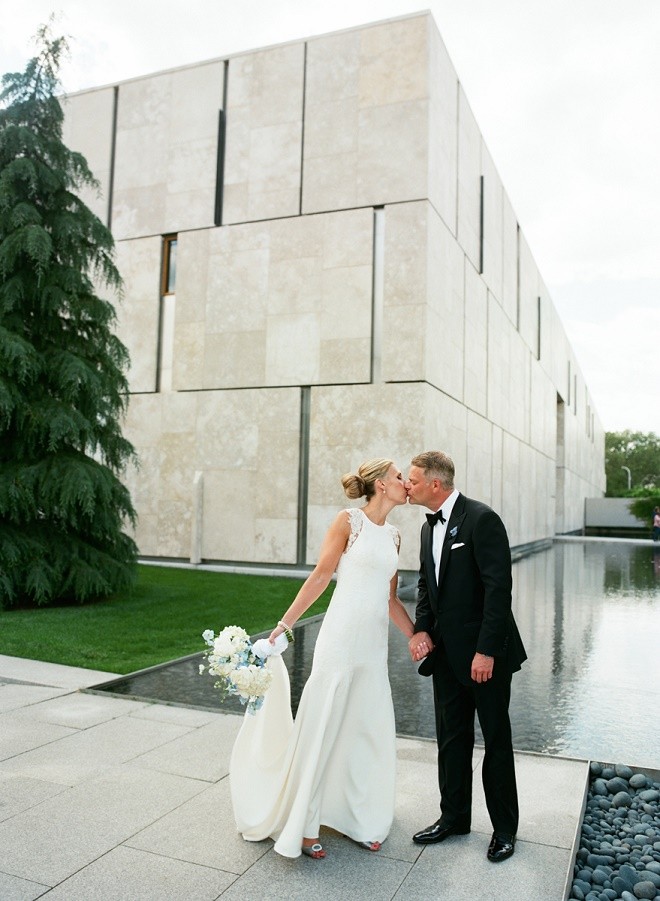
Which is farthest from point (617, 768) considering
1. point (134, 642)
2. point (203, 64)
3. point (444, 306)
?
point (203, 64)

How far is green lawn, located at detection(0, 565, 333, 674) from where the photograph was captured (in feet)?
26.8

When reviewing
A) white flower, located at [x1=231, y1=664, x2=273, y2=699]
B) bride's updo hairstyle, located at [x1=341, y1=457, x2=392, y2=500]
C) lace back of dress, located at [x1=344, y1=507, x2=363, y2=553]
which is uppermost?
bride's updo hairstyle, located at [x1=341, y1=457, x2=392, y2=500]

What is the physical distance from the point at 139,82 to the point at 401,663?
17.4 m

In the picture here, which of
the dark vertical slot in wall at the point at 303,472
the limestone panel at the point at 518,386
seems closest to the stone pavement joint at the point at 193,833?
the dark vertical slot in wall at the point at 303,472

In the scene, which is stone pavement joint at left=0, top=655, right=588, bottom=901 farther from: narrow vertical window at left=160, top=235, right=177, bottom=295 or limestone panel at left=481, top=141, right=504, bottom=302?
limestone panel at left=481, top=141, right=504, bottom=302

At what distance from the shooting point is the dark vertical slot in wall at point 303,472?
55.1 feet

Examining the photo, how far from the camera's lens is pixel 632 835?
162 inches

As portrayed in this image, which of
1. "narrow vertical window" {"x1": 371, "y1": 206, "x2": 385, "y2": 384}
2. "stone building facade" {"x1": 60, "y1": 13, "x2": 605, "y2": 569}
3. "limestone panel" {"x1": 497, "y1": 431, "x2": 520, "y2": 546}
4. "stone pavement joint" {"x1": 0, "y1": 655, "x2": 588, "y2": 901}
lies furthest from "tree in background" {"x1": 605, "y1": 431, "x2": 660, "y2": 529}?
"stone pavement joint" {"x1": 0, "y1": 655, "x2": 588, "y2": 901}

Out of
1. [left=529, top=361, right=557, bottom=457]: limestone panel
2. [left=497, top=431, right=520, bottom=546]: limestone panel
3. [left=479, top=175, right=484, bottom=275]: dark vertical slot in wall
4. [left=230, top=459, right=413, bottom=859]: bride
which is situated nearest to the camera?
[left=230, top=459, right=413, bottom=859]: bride

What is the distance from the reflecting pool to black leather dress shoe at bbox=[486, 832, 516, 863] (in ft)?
5.77

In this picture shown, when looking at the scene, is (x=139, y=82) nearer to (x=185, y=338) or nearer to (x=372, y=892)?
(x=185, y=338)

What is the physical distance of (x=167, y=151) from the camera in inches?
747

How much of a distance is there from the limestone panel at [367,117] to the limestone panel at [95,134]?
5838 mm

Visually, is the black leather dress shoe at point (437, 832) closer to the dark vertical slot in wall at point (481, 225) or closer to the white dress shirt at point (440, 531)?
the white dress shirt at point (440, 531)
